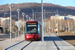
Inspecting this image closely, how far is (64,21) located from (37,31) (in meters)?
99.5

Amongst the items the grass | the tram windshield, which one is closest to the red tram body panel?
the tram windshield

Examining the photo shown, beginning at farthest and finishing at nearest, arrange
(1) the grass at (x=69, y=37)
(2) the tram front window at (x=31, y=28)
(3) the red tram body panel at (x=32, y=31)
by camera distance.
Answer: (1) the grass at (x=69, y=37) → (2) the tram front window at (x=31, y=28) → (3) the red tram body panel at (x=32, y=31)

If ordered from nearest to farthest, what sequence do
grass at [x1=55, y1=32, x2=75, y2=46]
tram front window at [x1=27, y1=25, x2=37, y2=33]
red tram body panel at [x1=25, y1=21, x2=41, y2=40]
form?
red tram body panel at [x1=25, y1=21, x2=41, y2=40] → tram front window at [x1=27, y1=25, x2=37, y2=33] → grass at [x1=55, y1=32, x2=75, y2=46]

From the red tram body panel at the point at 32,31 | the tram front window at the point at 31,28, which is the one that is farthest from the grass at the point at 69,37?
the tram front window at the point at 31,28

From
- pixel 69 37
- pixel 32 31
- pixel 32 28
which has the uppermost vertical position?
pixel 32 28

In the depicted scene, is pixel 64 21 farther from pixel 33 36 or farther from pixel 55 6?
pixel 33 36

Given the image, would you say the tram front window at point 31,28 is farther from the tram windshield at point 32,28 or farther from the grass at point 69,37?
the grass at point 69,37

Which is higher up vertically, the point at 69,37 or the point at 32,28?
the point at 32,28

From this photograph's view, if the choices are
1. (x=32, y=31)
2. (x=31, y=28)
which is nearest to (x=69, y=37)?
(x=32, y=31)

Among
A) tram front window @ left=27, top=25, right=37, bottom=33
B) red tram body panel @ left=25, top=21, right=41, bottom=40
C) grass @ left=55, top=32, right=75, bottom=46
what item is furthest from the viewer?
grass @ left=55, top=32, right=75, bottom=46

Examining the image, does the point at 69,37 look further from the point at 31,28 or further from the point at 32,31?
the point at 31,28

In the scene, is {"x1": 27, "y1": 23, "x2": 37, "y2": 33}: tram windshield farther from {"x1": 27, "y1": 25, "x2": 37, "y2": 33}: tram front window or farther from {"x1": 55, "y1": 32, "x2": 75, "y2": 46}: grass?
{"x1": 55, "y1": 32, "x2": 75, "y2": 46}: grass

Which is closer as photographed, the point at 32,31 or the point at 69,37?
the point at 32,31

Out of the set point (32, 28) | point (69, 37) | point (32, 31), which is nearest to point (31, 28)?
point (32, 28)
